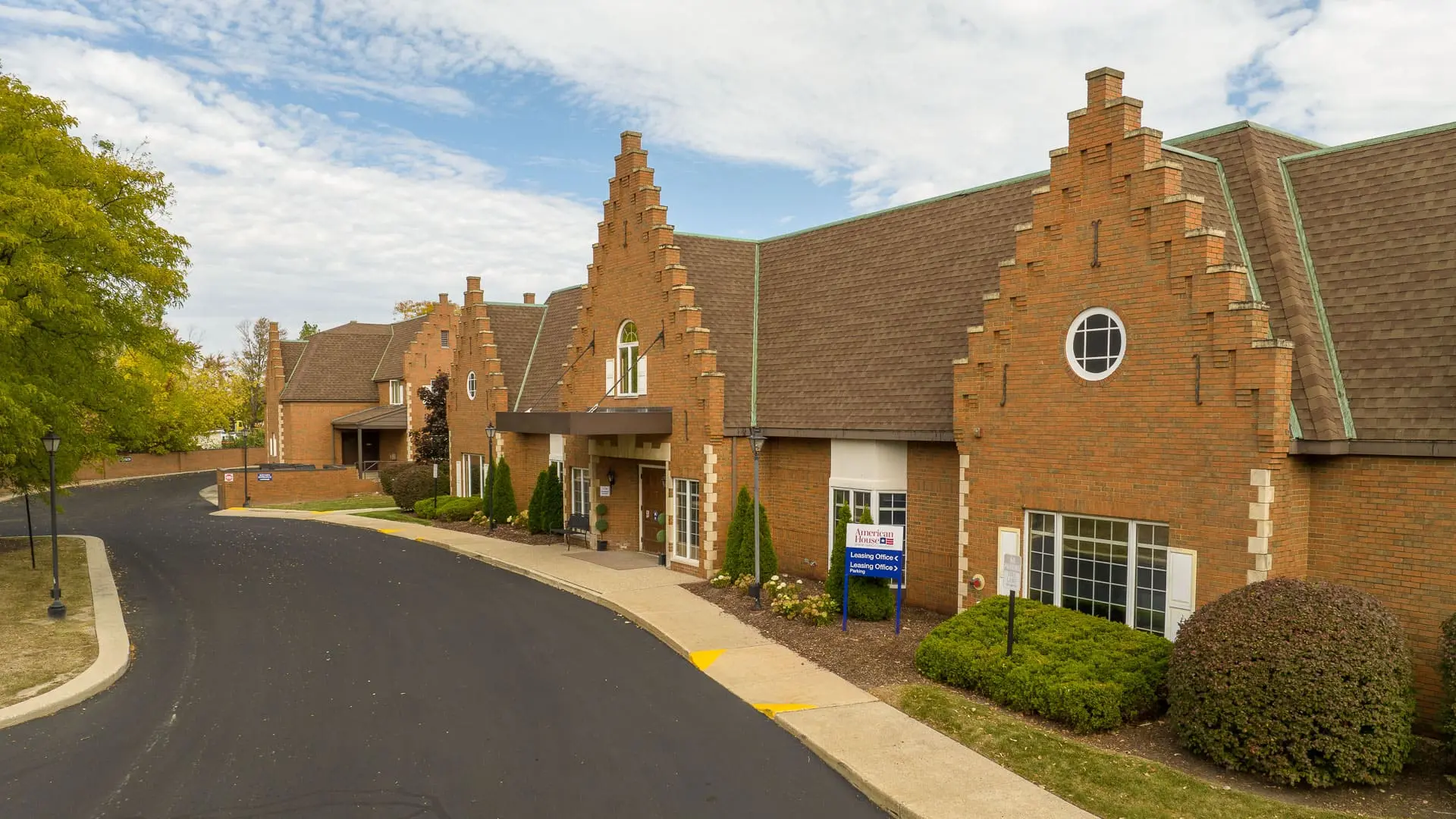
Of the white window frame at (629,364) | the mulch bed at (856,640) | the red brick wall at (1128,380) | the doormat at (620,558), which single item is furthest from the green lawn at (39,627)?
the red brick wall at (1128,380)

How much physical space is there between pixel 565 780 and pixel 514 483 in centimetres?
2250

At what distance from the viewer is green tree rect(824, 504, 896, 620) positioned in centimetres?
1602

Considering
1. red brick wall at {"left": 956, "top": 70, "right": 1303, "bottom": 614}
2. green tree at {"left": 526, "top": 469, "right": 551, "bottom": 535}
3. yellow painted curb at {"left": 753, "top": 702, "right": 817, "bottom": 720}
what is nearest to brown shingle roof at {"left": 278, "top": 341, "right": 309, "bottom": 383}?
green tree at {"left": 526, "top": 469, "right": 551, "bottom": 535}

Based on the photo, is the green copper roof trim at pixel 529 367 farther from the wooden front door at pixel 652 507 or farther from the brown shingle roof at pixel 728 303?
the brown shingle roof at pixel 728 303

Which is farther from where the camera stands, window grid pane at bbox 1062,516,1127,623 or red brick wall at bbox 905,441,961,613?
red brick wall at bbox 905,441,961,613

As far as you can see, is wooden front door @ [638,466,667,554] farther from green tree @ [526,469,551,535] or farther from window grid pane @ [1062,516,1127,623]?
window grid pane @ [1062,516,1127,623]

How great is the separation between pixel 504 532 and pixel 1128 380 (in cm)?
2199

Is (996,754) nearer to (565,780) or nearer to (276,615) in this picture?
(565,780)

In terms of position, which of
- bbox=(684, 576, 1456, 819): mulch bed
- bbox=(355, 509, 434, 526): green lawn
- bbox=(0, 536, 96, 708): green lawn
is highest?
bbox=(684, 576, 1456, 819): mulch bed

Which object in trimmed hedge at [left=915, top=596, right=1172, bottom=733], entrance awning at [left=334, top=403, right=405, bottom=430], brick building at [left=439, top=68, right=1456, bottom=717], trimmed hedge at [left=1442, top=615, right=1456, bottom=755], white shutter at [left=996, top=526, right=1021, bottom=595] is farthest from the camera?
entrance awning at [left=334, top=403, right=405, bottom=430]

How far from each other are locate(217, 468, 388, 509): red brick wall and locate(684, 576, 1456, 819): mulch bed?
113 feet

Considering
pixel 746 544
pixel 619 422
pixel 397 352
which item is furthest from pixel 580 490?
pixel 397 352

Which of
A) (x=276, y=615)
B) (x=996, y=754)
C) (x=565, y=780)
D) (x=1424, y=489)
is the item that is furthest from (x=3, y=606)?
(x=1424, y=489)

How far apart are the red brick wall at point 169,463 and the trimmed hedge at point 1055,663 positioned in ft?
199
